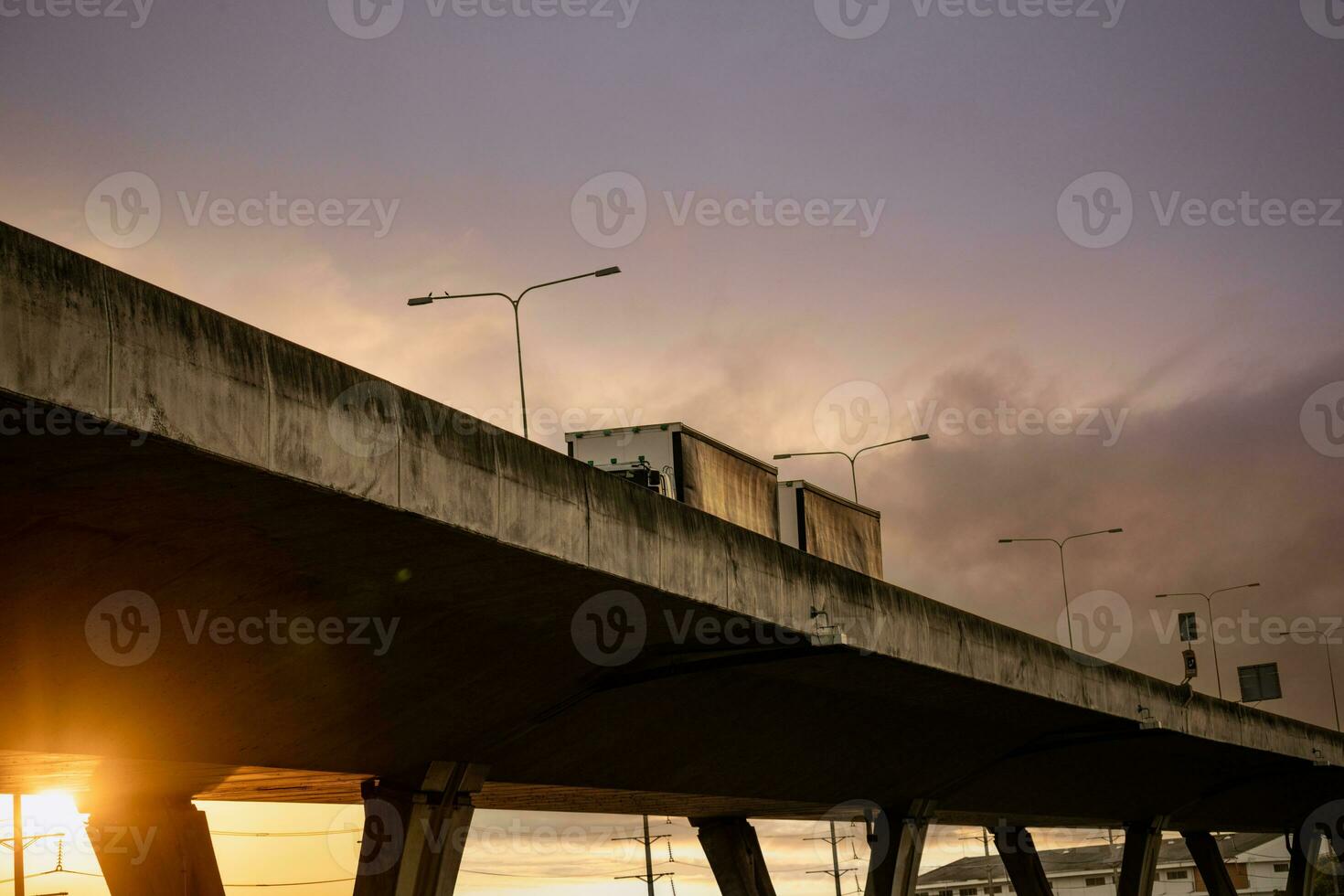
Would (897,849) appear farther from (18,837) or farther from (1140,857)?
(18,837)

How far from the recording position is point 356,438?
16.9m

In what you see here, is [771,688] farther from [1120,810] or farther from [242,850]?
[242,850]

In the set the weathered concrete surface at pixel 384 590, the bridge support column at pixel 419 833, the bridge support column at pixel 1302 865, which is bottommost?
the bridge support column at pixel 1302 865

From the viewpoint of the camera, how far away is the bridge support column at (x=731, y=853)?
48531 millimetres

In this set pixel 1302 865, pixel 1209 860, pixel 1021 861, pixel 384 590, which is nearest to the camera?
pixel 384 590

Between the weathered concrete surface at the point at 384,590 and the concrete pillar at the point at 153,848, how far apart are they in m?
3.00

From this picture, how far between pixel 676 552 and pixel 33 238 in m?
12.7

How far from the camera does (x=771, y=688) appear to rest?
33.4 metres

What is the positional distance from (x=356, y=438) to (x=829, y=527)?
28193mm

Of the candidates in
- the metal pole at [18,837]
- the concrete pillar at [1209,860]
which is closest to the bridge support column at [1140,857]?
the concrete pillar at [1209,860]

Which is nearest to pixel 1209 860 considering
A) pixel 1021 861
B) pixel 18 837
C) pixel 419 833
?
pixel 1021 861

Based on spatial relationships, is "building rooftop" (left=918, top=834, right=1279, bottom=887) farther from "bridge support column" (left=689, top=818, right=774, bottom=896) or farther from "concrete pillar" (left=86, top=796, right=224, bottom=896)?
"concrete pillar" (left=86, top=796, right=224, bottom=896)

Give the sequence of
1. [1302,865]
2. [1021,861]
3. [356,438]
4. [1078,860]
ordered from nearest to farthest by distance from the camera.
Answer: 1. [356,438]
2. [1021,861]
3. [1302,865]
4. [1078,860]

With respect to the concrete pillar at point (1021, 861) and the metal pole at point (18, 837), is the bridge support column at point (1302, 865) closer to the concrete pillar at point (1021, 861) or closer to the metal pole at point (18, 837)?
Answer: the concrete pillar at point (1021, 861)
